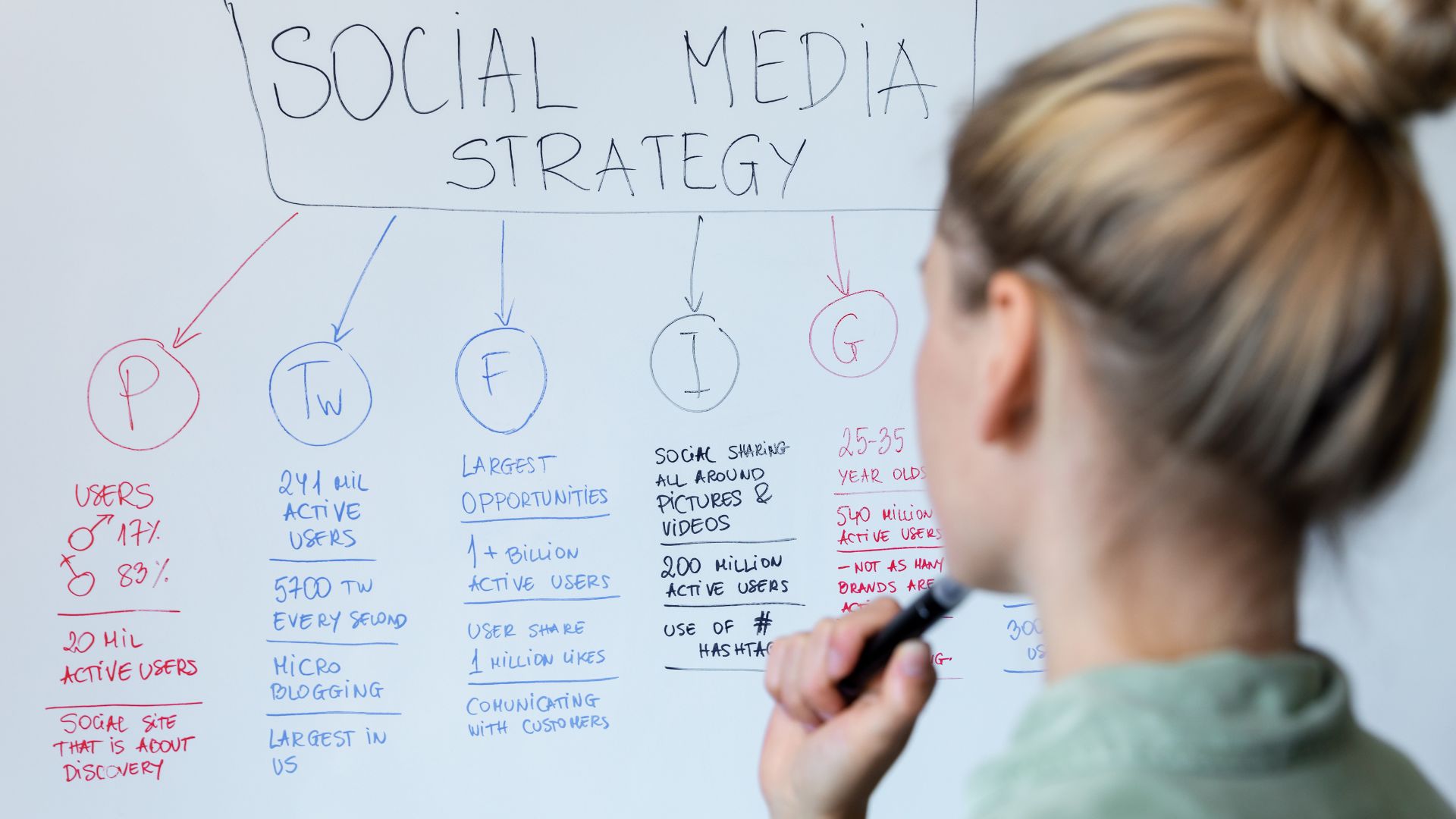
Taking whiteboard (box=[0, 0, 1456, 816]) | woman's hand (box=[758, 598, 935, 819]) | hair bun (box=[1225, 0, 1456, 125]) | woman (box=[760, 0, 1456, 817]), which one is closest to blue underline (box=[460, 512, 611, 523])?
whiteboard (box=[0, 0, 1456, 816])

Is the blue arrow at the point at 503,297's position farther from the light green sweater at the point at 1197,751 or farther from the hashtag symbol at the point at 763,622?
the light green sweater at the point at 1197,751

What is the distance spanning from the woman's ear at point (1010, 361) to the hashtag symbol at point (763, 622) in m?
0.76

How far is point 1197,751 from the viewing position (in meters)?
0.50

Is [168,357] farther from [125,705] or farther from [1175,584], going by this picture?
[1175,584]

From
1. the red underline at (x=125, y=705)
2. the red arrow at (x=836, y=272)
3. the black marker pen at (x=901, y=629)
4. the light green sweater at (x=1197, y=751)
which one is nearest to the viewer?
the light green sweater at (x=1197, y=751)

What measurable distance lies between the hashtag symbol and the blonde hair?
2.65ft

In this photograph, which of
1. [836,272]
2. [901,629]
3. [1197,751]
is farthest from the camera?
[836,272]

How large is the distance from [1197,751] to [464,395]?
0.93m

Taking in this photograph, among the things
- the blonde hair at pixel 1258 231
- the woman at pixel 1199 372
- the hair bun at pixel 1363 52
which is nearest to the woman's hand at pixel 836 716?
the woman at pixel 1199 372

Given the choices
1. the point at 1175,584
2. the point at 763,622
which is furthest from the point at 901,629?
the point at 763,622

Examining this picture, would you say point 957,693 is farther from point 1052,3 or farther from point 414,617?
Answer: point 1052,3

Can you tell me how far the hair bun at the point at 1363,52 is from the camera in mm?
535

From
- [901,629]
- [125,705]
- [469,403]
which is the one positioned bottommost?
[125,705]

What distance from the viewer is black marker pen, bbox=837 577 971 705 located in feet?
2.35
